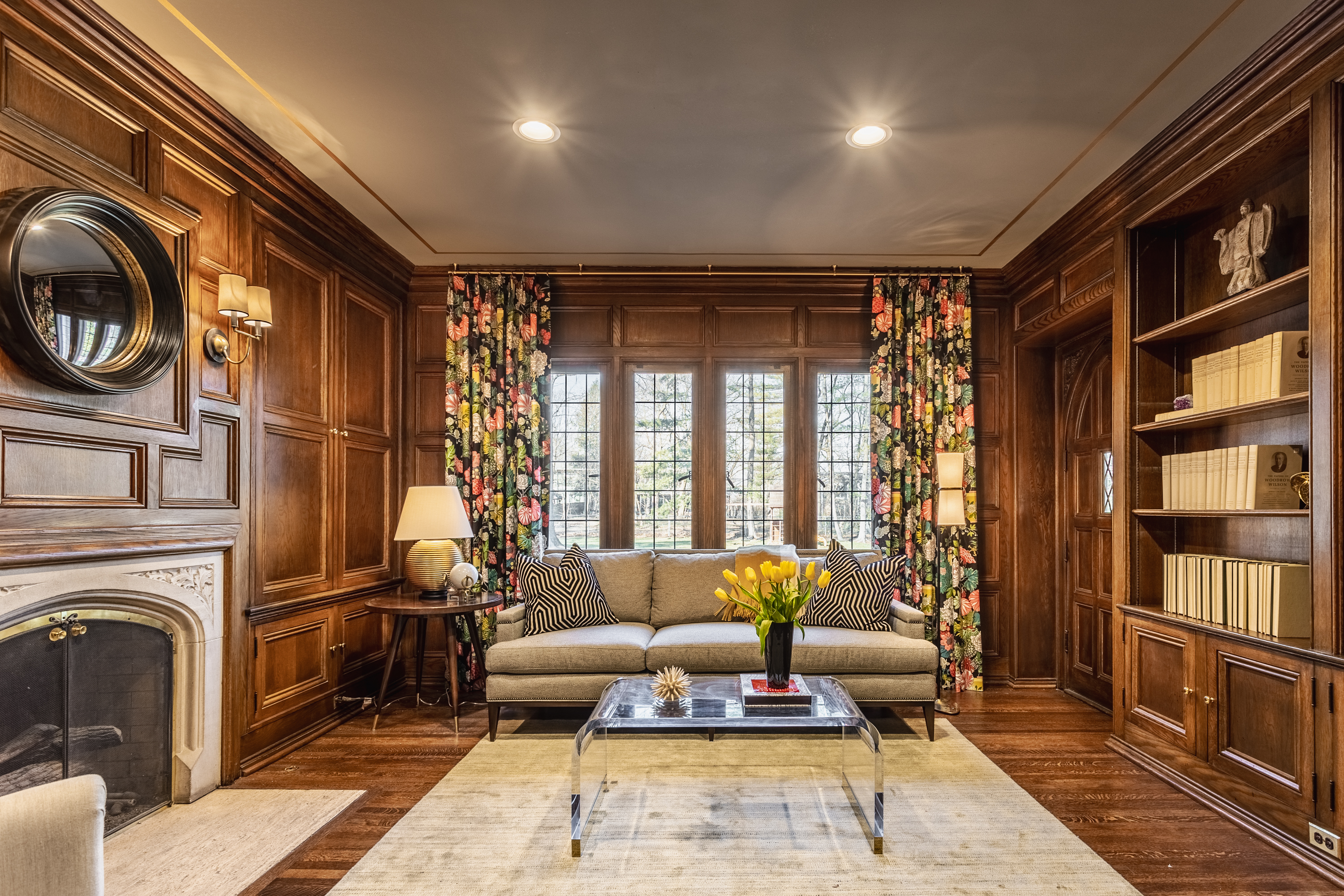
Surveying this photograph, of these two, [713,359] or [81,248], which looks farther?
[713,359]

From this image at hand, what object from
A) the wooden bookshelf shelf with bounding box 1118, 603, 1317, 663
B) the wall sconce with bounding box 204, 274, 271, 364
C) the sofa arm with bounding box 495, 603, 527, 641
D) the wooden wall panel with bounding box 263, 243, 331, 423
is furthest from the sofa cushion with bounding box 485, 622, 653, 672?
the wooden bookshelf shelf with bounding box 1118, 603, 1317, 663

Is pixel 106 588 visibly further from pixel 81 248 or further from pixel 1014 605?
pixel 1014 605

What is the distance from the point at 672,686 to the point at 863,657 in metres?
1.28

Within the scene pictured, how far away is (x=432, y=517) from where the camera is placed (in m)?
4.24

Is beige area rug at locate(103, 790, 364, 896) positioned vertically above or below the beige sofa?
below

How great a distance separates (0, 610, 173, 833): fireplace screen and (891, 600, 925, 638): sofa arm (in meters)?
3.48

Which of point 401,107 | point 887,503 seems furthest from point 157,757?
point 887,503

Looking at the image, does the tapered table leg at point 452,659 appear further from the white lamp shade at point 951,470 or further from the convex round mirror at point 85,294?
the white lamp shade at point 951,470

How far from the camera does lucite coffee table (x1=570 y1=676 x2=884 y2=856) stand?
2.62m

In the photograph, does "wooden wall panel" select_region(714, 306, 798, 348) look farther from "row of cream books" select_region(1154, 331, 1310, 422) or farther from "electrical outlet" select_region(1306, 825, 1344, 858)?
"electrical outlet" select_region(1306, 825, 1344, 858)

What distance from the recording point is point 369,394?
465 centimetres

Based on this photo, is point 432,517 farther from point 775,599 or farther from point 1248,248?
point 1248,248

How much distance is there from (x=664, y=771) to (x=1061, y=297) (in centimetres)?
352

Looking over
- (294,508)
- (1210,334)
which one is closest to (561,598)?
(294,508)
